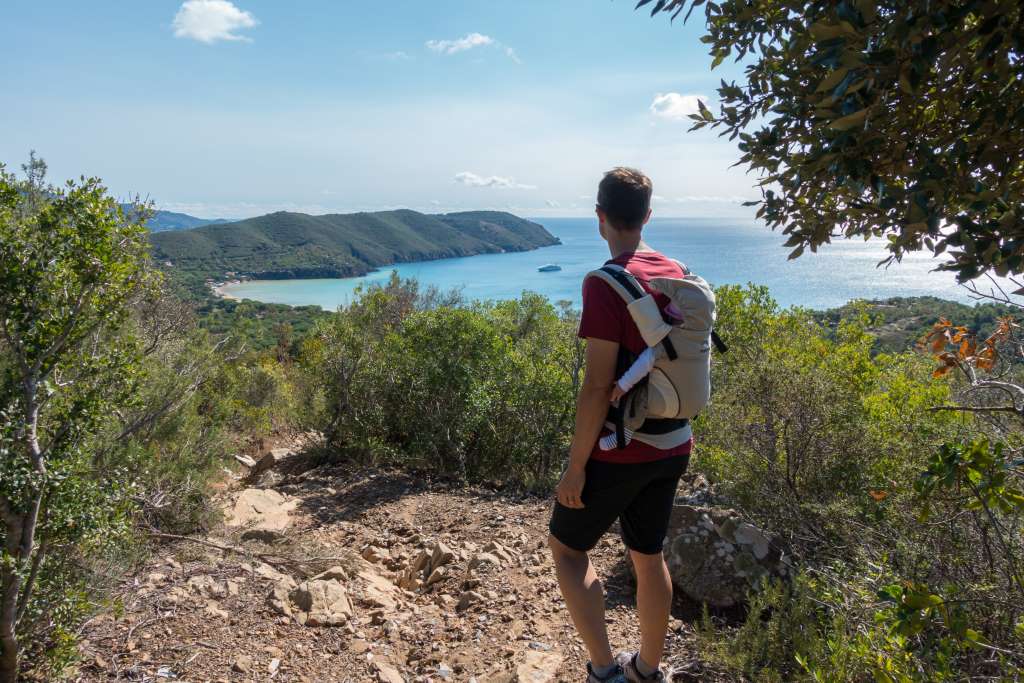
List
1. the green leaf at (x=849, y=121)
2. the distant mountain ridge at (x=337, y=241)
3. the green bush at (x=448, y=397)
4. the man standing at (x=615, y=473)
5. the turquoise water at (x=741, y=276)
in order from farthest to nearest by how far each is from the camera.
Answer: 1. the distant mountain ridge at (x=337, y=241)
2. the turquoise water at (x=741, y=276)
3. the green bush at (x=448, y=397)
4. the man standing at (x=615, y=473)
5. the green leaf at (x=849, y=121)

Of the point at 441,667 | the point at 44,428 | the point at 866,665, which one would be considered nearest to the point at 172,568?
the point at 44,428

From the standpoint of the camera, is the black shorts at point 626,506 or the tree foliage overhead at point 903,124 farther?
the black shorts at point 626,506

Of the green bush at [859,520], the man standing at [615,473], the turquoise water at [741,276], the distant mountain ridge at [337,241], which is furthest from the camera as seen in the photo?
the distant mountain ridge at [337,241]

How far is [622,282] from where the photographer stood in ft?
6.74

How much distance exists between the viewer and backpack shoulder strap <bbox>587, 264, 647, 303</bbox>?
6.70 feet

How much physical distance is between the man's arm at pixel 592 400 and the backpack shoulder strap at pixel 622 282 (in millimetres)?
170

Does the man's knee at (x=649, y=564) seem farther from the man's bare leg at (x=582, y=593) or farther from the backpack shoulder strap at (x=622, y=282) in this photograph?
the backpack shoulder strap at (x=622, y=282)

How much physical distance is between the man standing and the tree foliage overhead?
461 mm

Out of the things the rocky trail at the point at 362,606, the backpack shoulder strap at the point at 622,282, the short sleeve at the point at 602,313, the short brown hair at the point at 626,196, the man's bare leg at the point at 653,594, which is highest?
the short brown hair at the point at 626,196

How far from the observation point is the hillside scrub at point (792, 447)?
224 cm

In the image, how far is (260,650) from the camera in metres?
3.10

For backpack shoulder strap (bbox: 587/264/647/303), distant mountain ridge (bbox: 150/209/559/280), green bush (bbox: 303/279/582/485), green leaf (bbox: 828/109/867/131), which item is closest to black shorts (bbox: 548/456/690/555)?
backpack shoulder strap (bbox: 587/264/647/303)

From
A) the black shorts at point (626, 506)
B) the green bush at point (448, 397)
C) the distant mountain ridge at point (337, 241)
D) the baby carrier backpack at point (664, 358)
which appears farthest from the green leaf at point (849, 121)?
the distant mountain ridge at point (337, 241)

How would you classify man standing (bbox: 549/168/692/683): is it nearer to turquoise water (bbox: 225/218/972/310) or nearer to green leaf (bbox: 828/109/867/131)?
turquoise water (bbox: 225/218/972/310)
